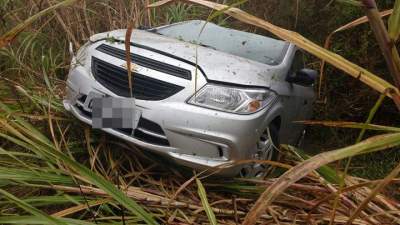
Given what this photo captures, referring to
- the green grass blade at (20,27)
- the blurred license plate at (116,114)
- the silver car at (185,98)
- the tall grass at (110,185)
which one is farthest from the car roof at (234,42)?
the green grass blade at (20,27)

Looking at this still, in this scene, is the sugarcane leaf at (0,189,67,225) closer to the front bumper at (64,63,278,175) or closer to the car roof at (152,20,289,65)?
the front bumper at (64,63,278,175)

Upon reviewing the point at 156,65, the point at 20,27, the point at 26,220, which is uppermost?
the point at 20,27

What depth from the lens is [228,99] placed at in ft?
9.96

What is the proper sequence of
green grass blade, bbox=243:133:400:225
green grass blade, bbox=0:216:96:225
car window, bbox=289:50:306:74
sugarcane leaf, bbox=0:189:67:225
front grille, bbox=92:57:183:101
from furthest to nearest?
car window, bbox=289:50:306:74 → front grille, bbox=92:57:183:101 → green grass blade, bbox=0:216:96:225 → sugarcane leaf, bbox=0:189:67:225 → green grass blade, bbox=243:133:400:225

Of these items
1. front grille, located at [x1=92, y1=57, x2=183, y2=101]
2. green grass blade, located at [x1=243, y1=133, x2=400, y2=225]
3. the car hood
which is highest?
green grass blade, located at [x1=243, y1=133, x2=400, y2=225]

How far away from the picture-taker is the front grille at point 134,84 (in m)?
2.99

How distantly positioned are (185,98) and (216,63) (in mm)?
412

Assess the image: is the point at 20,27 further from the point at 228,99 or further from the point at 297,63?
the point at 297,63

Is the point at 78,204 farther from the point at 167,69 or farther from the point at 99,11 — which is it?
the point at 99,11

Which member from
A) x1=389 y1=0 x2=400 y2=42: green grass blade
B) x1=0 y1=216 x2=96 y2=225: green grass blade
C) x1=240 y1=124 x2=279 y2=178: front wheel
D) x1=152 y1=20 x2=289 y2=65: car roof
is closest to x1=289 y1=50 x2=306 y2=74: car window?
x1=152 y1=20 x2=289 y2=65: car roof

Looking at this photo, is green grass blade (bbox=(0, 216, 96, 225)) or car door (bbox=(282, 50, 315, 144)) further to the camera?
car door (bbox=(282, 50, 315, 144))

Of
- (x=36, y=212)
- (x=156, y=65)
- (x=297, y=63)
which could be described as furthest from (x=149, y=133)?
(x=297, y=63)

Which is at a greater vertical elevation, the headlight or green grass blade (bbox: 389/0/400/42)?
green grass blade (bbox: 389/0/400/42)

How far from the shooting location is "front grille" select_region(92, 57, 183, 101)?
2.99 metres
